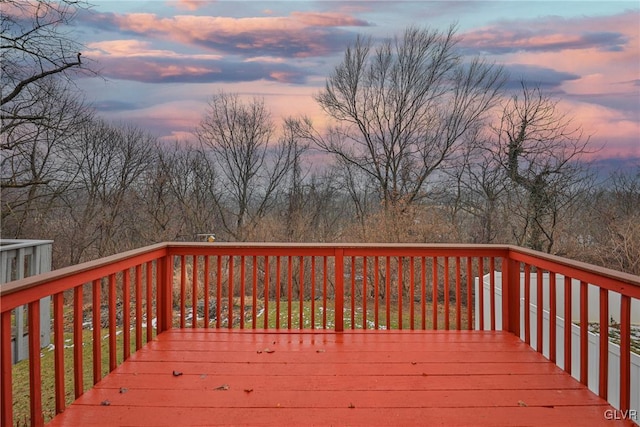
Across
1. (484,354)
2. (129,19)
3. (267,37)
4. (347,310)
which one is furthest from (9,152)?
(484,354)

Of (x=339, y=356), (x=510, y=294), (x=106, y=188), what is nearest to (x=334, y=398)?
(x=339, y=356)

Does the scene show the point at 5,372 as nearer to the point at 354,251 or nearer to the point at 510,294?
the point at 354,251

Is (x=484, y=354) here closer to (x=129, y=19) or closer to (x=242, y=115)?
(x=129, y=19)

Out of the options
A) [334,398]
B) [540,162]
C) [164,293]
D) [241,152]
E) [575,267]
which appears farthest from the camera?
[241,152]

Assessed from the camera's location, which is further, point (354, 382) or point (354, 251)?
point (354, 251)

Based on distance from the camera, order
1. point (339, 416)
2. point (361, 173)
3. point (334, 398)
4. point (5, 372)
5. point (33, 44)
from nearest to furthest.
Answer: point (5, 372), point (339, 416), point (334, 398), point (33, 44), point (361, 173)

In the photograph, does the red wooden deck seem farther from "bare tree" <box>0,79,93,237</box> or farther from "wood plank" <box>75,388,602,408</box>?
"bare tree" <box>0,79,93,237</box>

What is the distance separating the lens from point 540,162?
8484 millimetres

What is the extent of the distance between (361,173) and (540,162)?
13.6 ft

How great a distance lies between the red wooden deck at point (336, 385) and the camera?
208 centimetres

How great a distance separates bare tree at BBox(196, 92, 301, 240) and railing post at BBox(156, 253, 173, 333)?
6245 millimetres

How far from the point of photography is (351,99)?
31.0ft

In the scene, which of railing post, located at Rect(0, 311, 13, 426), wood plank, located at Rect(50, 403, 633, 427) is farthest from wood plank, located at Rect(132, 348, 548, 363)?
railing post, located at Rect(0, 311, 13, 426)

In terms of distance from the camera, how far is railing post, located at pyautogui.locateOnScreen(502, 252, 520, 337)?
358cm
